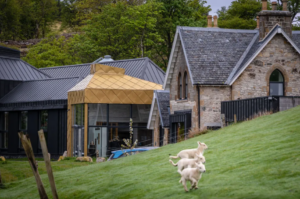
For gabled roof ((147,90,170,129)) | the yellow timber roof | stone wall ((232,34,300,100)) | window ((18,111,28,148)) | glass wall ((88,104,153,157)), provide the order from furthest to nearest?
1. window ((18,111,28,148))
2. glass wall ((88,104,153,157))
3. the yellow timber roof
4. gabled roof ((147,90,170,129))
5. stone wall ((232,34,300,100))

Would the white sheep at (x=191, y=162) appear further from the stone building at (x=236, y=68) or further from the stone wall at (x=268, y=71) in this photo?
the stone wall at (x=268, y=71)

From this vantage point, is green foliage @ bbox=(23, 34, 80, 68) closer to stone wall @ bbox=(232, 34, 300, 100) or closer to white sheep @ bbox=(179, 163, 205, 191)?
stone wall @ bbox=(232, 34, 300, 100)

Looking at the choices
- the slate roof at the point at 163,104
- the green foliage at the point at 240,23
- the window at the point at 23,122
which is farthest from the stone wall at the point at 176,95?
the green foliage at the point at 240,23

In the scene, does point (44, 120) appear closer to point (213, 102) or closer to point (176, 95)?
point (176, 95)

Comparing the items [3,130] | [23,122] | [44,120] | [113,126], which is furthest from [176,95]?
[3,130]

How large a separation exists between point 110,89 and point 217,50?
35.0 ft

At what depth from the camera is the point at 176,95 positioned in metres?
37.2

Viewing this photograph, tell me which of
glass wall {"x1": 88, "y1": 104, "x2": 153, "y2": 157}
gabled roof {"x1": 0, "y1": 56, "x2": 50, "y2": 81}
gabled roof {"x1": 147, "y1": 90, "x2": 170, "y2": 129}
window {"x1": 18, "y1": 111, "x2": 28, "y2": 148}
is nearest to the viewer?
gabled roof {"x1": 147, "y1": 90, "x2": 170, "y2": 129}

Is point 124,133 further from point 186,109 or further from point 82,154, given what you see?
point 186,109

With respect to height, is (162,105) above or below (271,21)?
below

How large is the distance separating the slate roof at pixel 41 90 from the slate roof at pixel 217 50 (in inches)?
573

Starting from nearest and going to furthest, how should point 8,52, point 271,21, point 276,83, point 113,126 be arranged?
point 276,83 < point 271,21 < point 113,126 < point 8,52

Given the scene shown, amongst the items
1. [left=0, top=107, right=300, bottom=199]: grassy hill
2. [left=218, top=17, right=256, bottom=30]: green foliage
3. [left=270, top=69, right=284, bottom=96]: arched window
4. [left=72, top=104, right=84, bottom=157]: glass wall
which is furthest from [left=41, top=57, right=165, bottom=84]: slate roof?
[left=0, top=107, right=300, bottom=199]: grassy hill

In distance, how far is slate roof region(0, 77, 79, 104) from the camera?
46625mm
